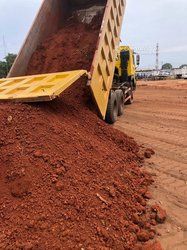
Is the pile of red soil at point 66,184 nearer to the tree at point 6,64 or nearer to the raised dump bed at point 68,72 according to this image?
the raised dump bed at point 68,72

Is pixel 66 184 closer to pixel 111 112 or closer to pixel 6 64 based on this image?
pixel 111 112

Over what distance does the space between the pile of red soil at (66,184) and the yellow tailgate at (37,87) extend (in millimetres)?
189

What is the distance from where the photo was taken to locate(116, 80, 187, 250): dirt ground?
4152 mm

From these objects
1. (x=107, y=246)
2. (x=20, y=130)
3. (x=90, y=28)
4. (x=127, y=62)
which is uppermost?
(x=90, y=28)

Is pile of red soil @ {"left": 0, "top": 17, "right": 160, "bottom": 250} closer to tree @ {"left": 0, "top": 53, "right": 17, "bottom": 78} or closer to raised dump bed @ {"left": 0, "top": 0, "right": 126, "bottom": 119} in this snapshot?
raised dump bed @ {"left": 0, "top": 0, "right": 126, "bottom": 119}

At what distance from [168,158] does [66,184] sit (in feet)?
9.31

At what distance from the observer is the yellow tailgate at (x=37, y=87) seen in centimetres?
563

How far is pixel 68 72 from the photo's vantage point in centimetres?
662

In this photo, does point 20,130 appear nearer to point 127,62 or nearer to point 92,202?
point 92,202

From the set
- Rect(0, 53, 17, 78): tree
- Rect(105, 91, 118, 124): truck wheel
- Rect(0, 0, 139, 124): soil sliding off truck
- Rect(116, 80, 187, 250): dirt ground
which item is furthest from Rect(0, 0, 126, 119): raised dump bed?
Rect(0, 53, 17, 78): tree

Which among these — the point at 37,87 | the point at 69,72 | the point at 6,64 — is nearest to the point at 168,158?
the point at 69,72

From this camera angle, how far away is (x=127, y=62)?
13.3m

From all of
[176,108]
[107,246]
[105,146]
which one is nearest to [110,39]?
[105,146]

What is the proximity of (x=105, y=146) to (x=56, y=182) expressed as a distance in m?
1.90
